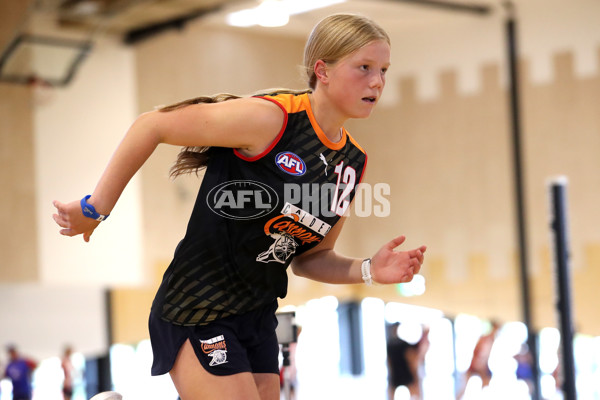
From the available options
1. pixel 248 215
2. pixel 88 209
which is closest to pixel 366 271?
pixel 248 215

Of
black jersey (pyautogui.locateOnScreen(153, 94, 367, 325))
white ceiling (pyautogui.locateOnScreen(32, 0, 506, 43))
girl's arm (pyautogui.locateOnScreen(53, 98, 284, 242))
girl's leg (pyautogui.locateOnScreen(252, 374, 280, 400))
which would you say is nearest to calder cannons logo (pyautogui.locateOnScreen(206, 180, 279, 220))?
black jersey (pyautogui.locateOnScreen(153, 94, 367, 325))

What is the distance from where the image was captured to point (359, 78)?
6.34ft

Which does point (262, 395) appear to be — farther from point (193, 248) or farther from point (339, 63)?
point (339, 63)

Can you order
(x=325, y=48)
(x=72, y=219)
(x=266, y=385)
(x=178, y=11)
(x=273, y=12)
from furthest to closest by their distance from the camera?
(x=178, y=11) → (x=273, y=12) → (x=266, y=385) → (x=325, y=48) → (x=72, y=219)

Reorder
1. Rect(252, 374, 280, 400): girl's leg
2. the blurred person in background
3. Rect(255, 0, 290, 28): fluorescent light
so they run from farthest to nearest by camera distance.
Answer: the blurred person in background, Rect(255, 0, 290, 28): fluorescent light, Rect(252, 374, 280, 400): girl's leg

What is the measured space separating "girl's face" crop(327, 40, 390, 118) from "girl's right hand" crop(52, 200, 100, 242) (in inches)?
26.4

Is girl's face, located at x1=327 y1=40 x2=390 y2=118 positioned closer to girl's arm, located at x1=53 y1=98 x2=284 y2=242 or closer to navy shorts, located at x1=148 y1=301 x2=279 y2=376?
girl's arm, located at x1=53 y1=98 x2=284 y2=242

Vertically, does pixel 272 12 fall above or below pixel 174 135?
above

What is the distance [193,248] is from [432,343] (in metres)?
9.36

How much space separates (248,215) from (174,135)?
0.87 ft

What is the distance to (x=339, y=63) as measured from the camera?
1943 millimetres

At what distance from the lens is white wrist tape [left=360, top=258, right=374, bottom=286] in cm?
211

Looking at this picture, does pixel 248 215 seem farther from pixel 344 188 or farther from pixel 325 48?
pixel 325 48

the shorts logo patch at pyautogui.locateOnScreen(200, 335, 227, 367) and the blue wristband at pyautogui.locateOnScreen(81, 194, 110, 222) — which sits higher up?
the blue wristband at pyautogui.locateOnScreen(81, 194, 110, 222)
